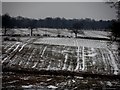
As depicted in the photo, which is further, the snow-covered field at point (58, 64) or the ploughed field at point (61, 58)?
the ploughed field at point (61, 58)

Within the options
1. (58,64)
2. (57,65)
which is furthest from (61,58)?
(57,65)

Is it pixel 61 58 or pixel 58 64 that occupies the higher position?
pixel 61 58

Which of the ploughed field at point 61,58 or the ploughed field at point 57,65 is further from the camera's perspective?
the ploughed field at point 61,58

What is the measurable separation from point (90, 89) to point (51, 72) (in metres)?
7.26

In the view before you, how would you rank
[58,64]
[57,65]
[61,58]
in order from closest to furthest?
[57,65] < [58,64] < [61,58]

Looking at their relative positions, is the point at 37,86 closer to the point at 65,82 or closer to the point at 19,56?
the point at 65,82

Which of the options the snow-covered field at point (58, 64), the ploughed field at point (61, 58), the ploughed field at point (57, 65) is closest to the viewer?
the ploughed field at point (57, 65)

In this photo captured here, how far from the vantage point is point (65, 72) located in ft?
78.2

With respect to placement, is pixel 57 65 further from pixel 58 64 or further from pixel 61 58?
Result: pixel 61 58

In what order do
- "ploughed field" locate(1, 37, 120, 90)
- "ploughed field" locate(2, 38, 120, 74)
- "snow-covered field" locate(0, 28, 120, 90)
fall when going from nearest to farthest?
"ploughed field" locate(1, 37, 120, 90), "snow-covered field" locate(0, 28, 120, 90), "ploughed field" locate(2, 38, 120, 74)

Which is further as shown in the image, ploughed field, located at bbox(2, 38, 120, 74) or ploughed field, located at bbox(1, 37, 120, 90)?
ploughed field, located at bbox(2, 38, 120, 74)

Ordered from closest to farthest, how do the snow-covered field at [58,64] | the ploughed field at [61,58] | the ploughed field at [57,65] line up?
the ploughed field at [57,65]
the snow-covered field at [58,64]
the ploughed field at [61,58]

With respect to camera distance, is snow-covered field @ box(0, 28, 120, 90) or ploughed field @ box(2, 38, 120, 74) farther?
ploughed field @ box(2, 38, 120, 74)

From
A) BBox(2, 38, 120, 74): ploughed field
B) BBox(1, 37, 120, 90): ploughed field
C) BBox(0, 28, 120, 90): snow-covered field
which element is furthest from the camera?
BBox(2, 38, 120, 74): ploughed field
